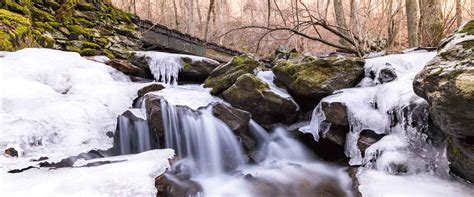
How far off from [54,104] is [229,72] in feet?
A: 10.3

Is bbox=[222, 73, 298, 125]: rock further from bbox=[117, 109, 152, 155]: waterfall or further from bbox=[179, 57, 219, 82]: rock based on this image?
bbox=[179, 57, 219, 82]: rock

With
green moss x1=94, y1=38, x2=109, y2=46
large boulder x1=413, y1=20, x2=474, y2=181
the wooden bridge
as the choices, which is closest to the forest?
large boulder x1=413, y1=20, x2=474, y2=181

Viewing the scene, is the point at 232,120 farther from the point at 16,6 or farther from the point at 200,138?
the point at 16,6

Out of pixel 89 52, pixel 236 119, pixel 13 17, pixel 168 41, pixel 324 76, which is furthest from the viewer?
pixel 168 41

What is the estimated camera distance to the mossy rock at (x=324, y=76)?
5008 millimetres

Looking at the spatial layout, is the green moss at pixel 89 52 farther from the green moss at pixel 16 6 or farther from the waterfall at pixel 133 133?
the waterfall at pixel 133 133

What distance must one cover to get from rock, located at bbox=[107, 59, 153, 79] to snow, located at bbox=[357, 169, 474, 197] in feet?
16.8

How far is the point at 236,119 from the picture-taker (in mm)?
4766

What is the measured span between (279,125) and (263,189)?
2.03 m

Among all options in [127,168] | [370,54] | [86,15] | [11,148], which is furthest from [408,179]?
[86,15]

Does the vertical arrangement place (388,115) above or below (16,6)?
below

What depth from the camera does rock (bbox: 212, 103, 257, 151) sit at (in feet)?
15.6

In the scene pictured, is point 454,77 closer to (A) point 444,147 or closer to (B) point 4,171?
(A) point 444,147

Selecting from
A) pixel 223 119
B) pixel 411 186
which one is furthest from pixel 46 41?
pixel 411 186
